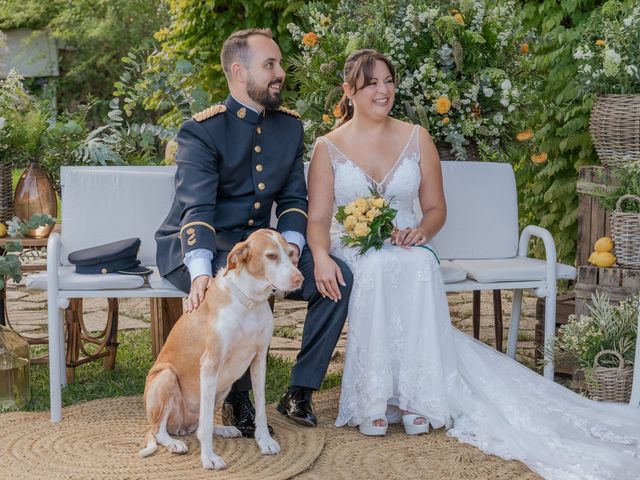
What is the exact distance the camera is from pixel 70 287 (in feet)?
13.6

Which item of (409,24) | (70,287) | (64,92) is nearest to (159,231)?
(70,287)

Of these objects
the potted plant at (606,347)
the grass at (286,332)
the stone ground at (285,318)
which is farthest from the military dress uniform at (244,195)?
the grass at (286,332)

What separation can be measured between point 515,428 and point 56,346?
1.92 metres

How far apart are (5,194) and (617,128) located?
310 cm

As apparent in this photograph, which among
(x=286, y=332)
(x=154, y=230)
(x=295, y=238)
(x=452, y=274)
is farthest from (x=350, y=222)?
(x=286, y=332)

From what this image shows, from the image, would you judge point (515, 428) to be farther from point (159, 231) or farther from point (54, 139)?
point (54, 139)

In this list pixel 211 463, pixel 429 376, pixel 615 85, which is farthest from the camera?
pixel 615 85

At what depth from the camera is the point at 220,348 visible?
3.57 m

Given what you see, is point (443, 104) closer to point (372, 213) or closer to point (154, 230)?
point (372, 213)

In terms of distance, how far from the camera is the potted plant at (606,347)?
167 inches

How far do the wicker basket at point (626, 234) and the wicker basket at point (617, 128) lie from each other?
347 mm

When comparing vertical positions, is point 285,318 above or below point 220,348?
below

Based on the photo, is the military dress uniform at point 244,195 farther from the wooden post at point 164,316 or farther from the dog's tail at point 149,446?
the wooden post at point 164,316

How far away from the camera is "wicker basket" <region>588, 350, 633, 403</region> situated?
4.22 metres
